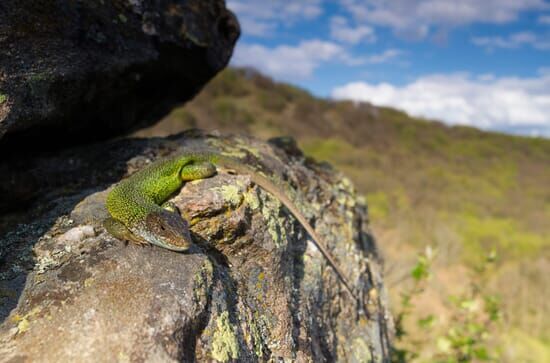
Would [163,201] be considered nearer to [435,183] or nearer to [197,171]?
[197,171]

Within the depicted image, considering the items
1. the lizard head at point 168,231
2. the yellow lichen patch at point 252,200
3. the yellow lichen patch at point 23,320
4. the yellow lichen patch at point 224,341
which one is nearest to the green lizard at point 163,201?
the lizard head at point 168,231

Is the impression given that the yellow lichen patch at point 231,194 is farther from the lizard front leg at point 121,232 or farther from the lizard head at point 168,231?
the lizard front leg at point 121,232

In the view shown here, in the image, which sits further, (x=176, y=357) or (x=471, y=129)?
(x=471, y=129)

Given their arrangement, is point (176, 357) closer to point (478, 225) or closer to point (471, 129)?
point (478, 225)

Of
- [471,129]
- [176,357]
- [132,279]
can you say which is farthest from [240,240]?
[471,129]

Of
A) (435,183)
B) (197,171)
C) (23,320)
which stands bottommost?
(435,183)

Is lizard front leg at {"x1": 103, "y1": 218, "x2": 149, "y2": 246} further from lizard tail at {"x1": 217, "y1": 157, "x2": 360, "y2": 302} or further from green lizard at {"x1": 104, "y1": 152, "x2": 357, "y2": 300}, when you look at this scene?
lizard tail at {"x1": 217, "y1": 157, "x2": 360, "y2": 302}

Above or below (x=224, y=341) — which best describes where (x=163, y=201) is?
above

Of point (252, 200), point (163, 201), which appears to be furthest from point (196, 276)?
point (163, 201)

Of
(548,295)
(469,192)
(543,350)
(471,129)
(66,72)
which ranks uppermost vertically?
(471,129)
